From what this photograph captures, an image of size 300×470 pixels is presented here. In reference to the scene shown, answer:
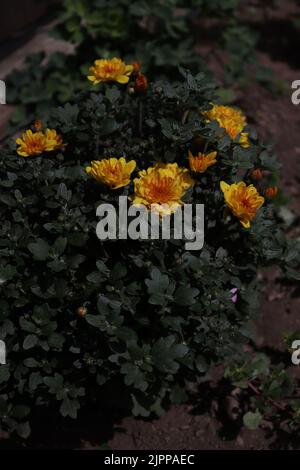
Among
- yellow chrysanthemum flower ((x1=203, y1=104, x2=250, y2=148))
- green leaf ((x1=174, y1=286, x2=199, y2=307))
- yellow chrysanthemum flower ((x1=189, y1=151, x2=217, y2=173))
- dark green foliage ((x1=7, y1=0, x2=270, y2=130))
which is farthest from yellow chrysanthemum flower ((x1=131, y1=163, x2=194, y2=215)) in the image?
dark green foliage ((x1=7, y1=0, x2=270, y2=130))

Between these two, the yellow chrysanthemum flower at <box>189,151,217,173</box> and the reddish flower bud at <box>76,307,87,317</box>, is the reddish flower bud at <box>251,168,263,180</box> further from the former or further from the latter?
the reddish flower bud at <box>76,307,87,317</box>

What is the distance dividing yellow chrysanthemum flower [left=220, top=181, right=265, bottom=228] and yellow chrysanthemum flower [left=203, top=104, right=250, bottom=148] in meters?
0.32

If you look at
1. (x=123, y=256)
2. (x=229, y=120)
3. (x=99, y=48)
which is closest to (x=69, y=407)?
(x=123, y=256)

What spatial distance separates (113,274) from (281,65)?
3364 mm

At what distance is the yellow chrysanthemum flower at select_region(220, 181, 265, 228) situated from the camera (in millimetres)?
1980

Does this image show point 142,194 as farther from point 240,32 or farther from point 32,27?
point 32,27

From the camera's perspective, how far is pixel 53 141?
7.30 ft

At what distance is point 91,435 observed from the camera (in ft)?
8.35

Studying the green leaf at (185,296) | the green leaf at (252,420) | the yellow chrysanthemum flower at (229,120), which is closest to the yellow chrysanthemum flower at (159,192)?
the green leaf at (185,296)

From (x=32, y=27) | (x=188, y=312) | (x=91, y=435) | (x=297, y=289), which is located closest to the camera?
(x=188, y=312)

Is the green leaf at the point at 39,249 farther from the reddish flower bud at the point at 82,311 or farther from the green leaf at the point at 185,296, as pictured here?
the green leaf at the point at 185,296

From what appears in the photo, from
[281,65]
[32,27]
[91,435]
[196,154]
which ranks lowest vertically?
[91,435]

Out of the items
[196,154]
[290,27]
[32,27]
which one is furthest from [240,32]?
[196,154]

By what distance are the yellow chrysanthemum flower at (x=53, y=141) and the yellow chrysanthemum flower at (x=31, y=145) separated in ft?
0.06
